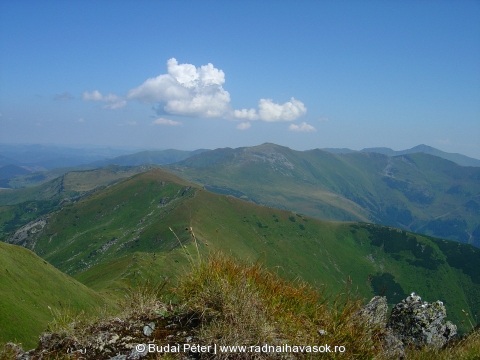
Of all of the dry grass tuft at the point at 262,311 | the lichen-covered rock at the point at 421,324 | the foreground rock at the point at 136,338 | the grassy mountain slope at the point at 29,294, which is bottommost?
the grassy mountain slope at the point at 29,294

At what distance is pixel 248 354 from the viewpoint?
5066mm

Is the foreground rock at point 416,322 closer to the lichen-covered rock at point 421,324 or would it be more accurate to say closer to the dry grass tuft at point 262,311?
the lichen-covered rock at point 421,324

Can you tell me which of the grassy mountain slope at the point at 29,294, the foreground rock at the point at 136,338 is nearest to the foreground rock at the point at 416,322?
the foreground rock at the point at 136,338

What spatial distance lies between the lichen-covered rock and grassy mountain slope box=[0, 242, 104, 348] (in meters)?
41.8

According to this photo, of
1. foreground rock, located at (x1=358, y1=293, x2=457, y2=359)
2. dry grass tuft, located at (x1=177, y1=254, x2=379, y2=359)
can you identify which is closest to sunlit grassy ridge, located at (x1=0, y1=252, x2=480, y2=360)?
dry grass tuft, located at (x1=177, y1=254, x2=379, y2=359)

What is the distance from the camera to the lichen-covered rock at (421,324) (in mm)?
8305

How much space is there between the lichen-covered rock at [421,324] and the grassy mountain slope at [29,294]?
4178 cm

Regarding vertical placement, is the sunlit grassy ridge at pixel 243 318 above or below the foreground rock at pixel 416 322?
above

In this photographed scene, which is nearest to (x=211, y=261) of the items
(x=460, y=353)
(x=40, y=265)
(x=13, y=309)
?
(x=460, y=353)

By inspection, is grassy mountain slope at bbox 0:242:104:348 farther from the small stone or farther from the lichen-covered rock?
the small stone

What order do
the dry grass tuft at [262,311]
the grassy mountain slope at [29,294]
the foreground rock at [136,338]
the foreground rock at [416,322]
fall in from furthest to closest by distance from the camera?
the grassy mountain slope at [29,294]
the foreground rock at [416,322]
the foreground rock at [136,338]
the dry grass tuft at [262,311]

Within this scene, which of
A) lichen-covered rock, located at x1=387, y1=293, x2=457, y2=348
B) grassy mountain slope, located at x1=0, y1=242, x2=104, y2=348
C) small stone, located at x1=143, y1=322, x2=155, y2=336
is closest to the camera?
small stone, located at x1=143, y1=322, x2=155, y2=336

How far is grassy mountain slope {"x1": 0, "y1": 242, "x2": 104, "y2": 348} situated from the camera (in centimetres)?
4816

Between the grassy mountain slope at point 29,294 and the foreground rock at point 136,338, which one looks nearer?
the foreground rock at point 136,338
